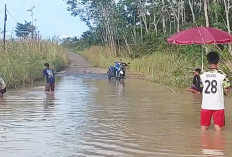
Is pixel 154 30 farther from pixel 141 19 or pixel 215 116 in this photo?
pixel 215 116

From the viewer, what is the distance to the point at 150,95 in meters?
16.5

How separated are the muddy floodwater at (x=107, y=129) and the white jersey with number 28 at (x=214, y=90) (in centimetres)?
53

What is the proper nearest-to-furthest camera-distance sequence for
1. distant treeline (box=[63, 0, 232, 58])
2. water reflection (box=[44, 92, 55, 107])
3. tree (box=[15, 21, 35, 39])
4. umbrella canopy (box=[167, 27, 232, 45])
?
umbrella canopy (box=[167, 27, 232, 45]), water reflection (box=[44, 92, 55, 107]), distant treeline (box=[63, 0, 232, 58]), tree (box=[15, 21, 35, 39])

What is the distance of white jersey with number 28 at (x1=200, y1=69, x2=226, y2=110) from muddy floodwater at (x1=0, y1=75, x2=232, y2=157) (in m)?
0.53

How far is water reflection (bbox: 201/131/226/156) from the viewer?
6.92 metres

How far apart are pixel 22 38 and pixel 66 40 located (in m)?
54.3

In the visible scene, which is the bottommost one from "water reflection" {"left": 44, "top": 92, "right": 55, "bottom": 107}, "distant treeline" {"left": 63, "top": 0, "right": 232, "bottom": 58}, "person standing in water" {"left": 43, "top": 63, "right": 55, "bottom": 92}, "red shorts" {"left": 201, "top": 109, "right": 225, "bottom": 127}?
"water reflection" {"left": 44, "top": 92, "right": 55, "bottom": 107}

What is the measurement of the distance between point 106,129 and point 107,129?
0.02 metres

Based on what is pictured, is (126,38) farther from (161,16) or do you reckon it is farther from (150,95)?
(150,95)

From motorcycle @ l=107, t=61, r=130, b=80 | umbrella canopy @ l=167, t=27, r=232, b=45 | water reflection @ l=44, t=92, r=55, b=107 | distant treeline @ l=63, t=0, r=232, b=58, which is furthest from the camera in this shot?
distant treeline @ l=63, t=0, r=232, b=58

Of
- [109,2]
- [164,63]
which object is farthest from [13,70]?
[109,2]

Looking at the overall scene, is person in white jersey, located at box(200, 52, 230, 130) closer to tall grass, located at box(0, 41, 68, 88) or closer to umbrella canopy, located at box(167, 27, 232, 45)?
umbrella canopy, located at box(167, 27, 232, 45)

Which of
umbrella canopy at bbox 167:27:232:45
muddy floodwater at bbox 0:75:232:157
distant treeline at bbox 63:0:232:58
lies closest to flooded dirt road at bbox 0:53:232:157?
muddy floodwater at bbox 0:75:232:157

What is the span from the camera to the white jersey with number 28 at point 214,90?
8.20 m
